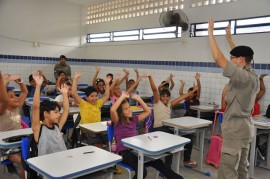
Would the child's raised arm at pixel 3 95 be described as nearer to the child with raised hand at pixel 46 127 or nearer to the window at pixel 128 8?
the child with raised hand at pixel 46 127

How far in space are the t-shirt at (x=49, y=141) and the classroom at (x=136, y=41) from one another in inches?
50.1

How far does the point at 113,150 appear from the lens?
9.12ft

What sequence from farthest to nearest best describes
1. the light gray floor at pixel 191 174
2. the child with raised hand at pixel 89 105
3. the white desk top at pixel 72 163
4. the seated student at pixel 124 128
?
the child with raised hand at pixel 89 105, the light gray floor at pixel 191 174, the seated student at pixel 124 128, the white desk top at pixel 72 163

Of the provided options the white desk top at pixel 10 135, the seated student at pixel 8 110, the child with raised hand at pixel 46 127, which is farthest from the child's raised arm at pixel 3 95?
the child with raised hand at pixel 46 127

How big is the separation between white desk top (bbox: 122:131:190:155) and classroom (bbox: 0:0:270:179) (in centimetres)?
107

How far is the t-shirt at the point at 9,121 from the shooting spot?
116 inches

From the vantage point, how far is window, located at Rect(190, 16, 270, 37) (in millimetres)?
4634

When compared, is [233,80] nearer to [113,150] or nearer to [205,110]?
[113,150]

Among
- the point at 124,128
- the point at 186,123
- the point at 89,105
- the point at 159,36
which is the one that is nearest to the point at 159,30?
the point at 159,36

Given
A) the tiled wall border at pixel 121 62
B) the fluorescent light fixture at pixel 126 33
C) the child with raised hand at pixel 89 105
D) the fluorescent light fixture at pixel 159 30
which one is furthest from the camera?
the fluorescent light fixture at pixel 126 33

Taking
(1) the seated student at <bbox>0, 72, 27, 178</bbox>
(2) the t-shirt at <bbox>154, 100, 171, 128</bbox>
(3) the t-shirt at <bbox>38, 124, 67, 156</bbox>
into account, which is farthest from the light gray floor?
(3) the t-shirt at <bbox>38, 124, 67, 156</bbox>

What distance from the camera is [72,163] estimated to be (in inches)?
71.4

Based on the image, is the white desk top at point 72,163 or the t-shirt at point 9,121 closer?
the white desk top at point 72,163

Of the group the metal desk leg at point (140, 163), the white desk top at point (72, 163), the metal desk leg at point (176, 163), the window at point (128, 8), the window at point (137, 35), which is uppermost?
the window at point (128, 8)
